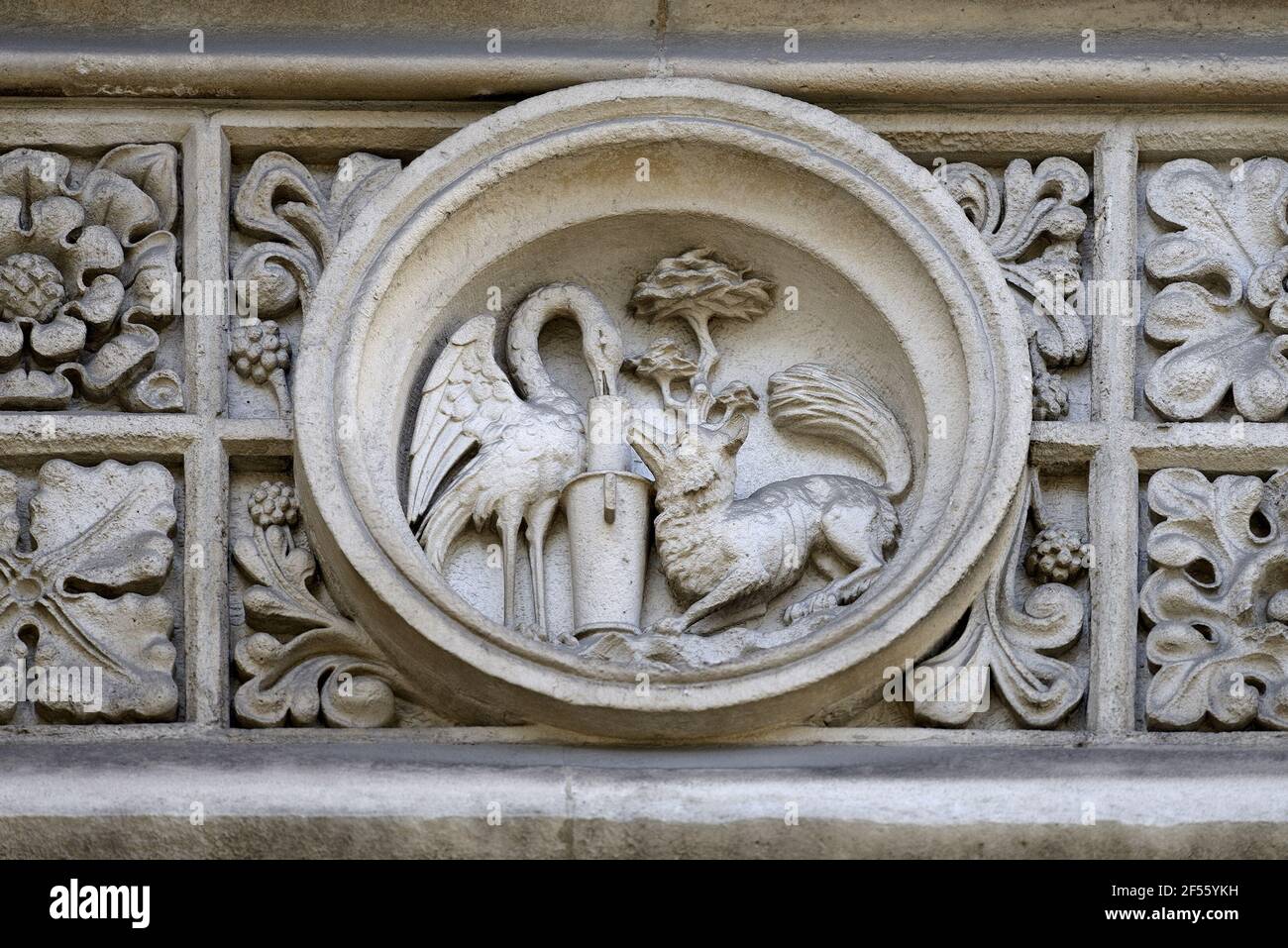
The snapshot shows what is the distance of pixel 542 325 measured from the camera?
504 centimetres

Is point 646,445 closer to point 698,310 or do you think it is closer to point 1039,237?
point 698,310

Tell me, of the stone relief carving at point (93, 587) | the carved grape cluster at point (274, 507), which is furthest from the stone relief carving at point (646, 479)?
the stone relief carving at point (93, 587)

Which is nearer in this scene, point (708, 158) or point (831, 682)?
point (831, 682)

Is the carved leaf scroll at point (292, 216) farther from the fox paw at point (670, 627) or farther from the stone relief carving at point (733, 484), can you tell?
the fox paw at point (670, 627)

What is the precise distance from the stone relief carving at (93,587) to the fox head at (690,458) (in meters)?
0.84

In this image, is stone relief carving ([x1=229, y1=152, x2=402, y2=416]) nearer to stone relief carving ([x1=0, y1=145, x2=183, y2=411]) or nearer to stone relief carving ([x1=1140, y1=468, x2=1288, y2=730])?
stone relief carving ([x1=0, y1=145, x2=183, y2=411])

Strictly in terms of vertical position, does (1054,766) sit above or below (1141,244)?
below

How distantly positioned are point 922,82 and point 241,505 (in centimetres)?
145

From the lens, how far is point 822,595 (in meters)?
4.78

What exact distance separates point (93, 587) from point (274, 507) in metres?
0.34

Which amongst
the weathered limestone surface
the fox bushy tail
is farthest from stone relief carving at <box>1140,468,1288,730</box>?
the fox bushy tail

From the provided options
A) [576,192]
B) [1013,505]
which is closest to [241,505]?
[576,192]

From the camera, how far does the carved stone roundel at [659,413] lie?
15.3 feet
